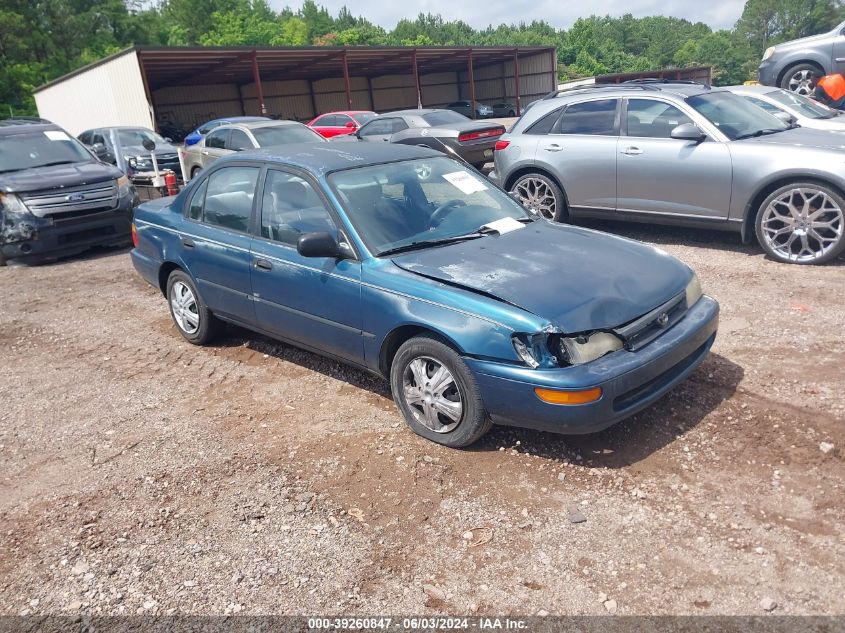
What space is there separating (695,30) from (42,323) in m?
141

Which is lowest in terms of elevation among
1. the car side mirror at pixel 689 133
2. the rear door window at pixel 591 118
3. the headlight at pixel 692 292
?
the headlight at pixel 692 292

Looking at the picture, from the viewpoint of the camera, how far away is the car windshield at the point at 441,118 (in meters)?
14.9

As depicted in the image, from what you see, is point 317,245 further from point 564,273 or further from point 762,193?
point 762,193

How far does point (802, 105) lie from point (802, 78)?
5.28 metres

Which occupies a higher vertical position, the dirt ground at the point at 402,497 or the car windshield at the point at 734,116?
the car windshield at the point at 734,116

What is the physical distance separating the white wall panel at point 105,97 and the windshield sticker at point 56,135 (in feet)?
47.2

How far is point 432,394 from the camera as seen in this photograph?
3.79 metres

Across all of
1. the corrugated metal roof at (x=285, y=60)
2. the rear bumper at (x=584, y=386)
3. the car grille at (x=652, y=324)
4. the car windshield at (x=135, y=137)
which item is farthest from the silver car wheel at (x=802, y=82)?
the corrugated metal roof at (x=285, y=60)

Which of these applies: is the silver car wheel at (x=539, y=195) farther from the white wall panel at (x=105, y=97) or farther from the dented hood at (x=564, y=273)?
the white wall panel at (x=105, y=97)

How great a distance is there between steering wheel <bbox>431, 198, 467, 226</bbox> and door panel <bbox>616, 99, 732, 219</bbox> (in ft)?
11.3

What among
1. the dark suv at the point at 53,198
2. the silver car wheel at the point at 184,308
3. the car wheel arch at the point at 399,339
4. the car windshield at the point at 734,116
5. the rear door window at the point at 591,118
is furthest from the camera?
the dark suv at the point at 53,198

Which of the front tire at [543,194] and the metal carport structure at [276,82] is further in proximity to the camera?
the metal carport structure at [276,82]

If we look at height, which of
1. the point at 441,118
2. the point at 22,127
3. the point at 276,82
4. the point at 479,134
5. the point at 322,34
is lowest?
the point at 479,134

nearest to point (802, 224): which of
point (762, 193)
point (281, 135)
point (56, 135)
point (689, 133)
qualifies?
point (762, 193)
